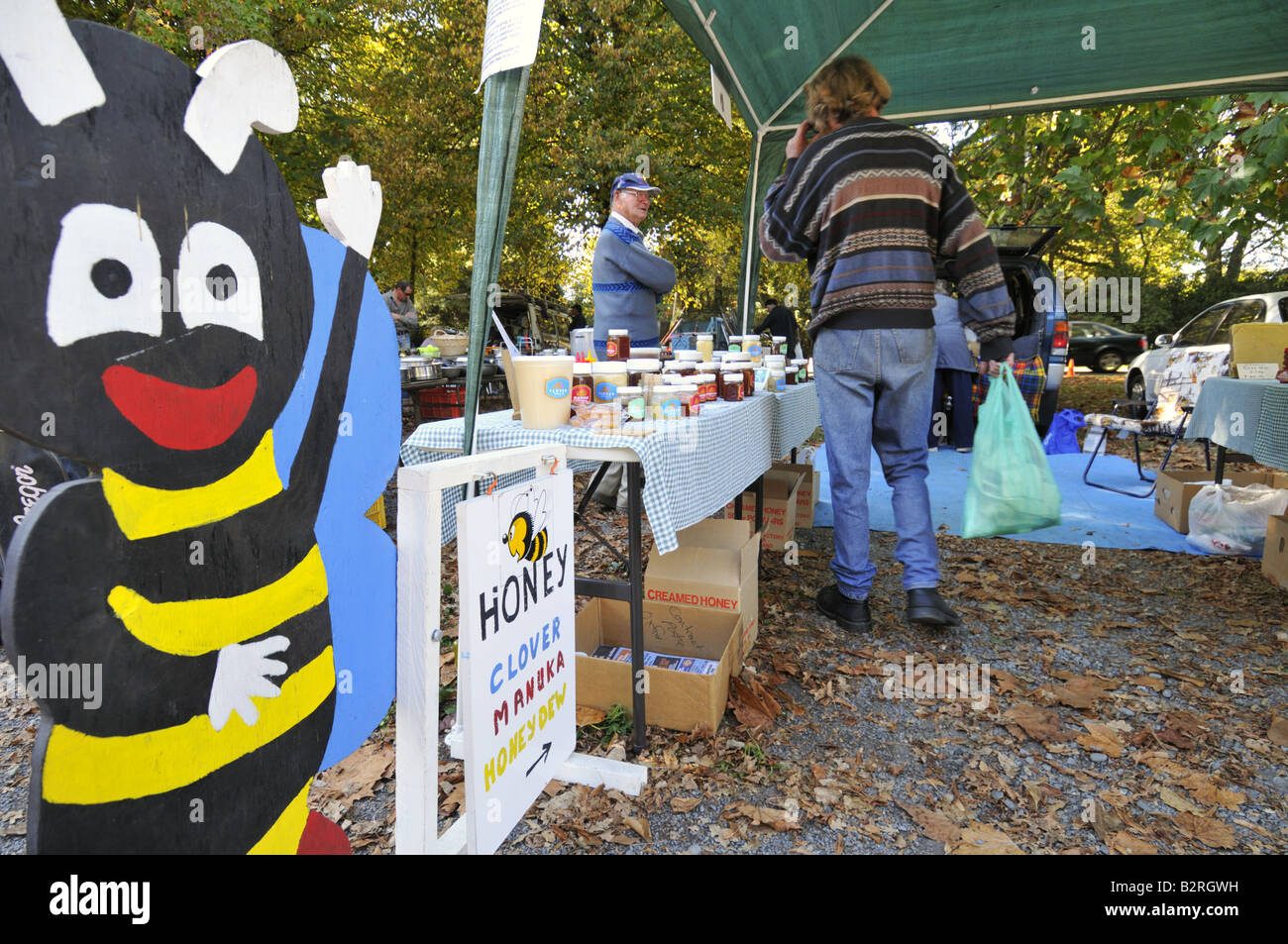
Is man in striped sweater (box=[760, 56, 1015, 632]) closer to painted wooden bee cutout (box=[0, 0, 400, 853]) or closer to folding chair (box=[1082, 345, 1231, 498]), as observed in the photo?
painted wooden bee cutout (box=[0, 0, 400, 853])

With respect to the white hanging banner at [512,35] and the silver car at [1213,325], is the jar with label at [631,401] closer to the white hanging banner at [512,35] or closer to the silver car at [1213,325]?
the white hanging banner at [512,35]

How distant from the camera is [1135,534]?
174 inches

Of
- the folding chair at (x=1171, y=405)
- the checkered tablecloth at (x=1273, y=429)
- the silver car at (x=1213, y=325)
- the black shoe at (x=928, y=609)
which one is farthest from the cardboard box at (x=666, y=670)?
the silver car at (x=1213, y=325)

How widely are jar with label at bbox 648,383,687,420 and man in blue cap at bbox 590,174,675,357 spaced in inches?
60.1

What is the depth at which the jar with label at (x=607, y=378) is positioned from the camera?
2125 mm

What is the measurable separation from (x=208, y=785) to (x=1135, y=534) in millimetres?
5138

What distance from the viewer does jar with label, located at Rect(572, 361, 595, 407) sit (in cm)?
213

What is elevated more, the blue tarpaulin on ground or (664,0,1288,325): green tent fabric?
(664,0,1288,325): green tent fabric

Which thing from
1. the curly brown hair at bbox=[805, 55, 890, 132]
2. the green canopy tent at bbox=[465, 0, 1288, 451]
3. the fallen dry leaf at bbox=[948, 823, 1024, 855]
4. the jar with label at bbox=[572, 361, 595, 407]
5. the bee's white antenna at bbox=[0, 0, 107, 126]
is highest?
the green canopy tent at bbox=[465, 0, 1288, 451]

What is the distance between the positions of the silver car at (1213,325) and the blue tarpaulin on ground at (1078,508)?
4.29 feet

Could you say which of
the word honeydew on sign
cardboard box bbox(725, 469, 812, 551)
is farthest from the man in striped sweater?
the word honeydew on sign

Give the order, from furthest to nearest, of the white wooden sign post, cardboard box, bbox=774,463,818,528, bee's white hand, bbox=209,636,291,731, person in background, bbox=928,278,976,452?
person in background, bbox=928,278,976,452 → cardboard box, bbox=774,463,818,528 → the white wooden sign post → bee's white hand, bbox=209,636,291,731
